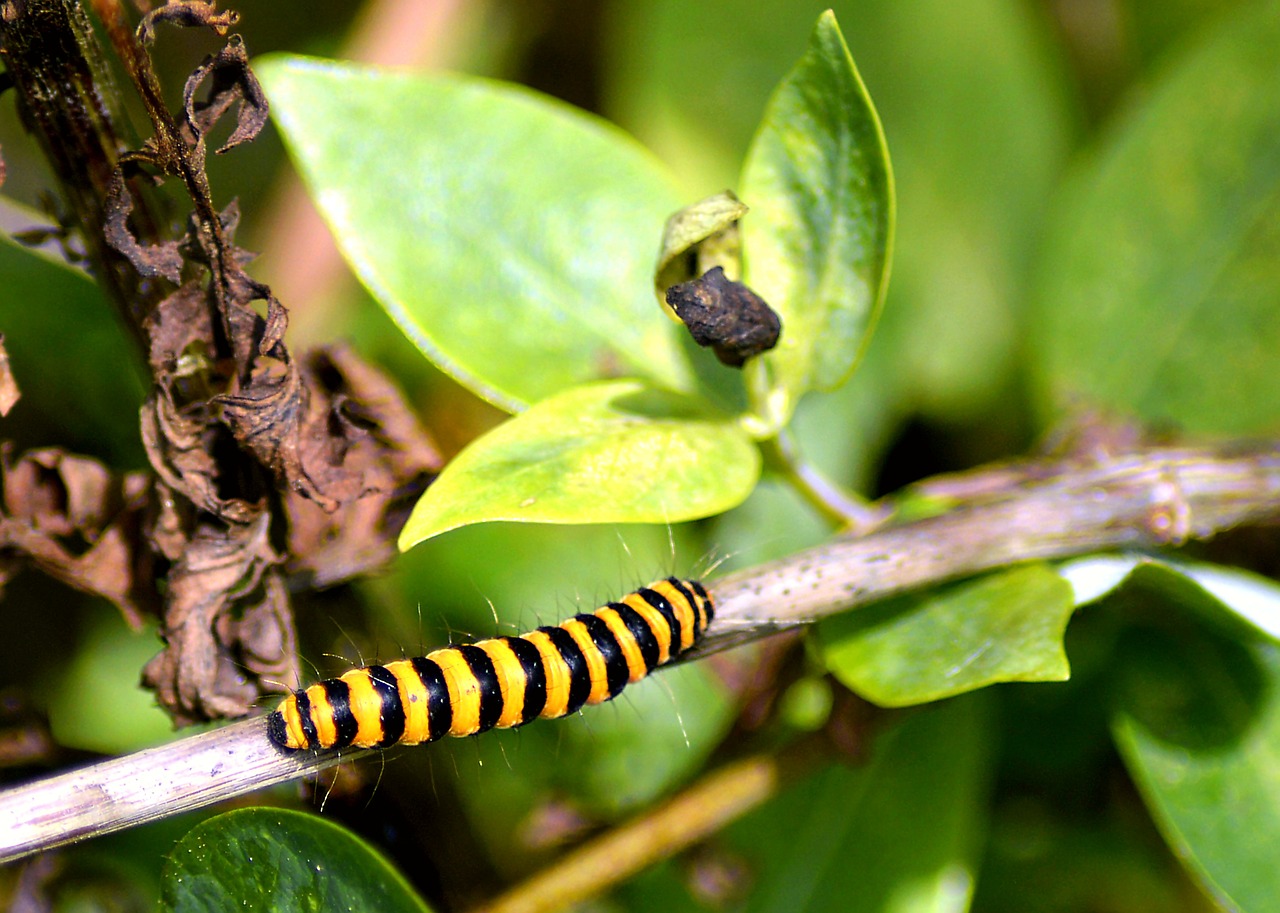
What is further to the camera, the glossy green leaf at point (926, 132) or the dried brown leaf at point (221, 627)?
the glossy green leaf at point (926, 132)

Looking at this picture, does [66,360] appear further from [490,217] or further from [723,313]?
[723,313]

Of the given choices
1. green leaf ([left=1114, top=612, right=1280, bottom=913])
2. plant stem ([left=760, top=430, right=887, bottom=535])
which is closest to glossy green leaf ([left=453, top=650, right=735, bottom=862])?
plant stem ([left=760, top=430, right=887, bottom=535])

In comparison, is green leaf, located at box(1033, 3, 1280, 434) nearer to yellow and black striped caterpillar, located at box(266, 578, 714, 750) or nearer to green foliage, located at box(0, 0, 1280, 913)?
green foliage, located at box(0, 0, 1280, 913)

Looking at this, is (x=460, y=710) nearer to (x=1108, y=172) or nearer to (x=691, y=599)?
(x=691, y=599)

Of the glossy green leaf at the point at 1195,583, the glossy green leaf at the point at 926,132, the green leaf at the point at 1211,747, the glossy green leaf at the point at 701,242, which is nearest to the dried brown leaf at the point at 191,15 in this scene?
the glossy green leaf at the point at 701,242

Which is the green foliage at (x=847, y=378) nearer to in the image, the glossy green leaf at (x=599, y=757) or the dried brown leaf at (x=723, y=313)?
the glossy green leaf at (x=599, y=757)
